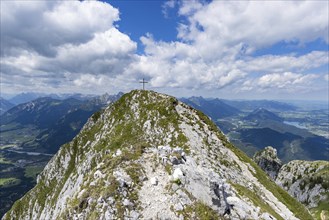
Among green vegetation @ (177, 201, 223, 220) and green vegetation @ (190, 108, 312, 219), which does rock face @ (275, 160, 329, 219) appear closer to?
green vegetation @ (190, 108, 312, 219)

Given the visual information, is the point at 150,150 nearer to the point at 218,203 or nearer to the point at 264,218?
the point at 218,203

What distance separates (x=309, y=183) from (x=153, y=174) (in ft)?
523

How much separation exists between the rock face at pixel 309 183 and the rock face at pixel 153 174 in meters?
68.7

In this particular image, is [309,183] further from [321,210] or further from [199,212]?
[199,212]

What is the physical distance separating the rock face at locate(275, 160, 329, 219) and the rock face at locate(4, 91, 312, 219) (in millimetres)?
68688

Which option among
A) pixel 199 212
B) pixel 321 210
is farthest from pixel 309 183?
pixel 199 212

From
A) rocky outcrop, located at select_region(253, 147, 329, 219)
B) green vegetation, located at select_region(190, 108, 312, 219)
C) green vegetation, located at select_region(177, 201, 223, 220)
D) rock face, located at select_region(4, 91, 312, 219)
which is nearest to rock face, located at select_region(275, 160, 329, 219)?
rocky outcrop, located at select_region(253, 147, 329, 219)

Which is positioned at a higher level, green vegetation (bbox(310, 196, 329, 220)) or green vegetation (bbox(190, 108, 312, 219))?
green vegetation (bbox(190, 108, 312, 219))

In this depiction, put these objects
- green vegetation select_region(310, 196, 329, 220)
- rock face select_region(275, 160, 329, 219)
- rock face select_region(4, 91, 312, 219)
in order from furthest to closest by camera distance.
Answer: rock face select_region(275, 160, 329, 219) → green vegetation select_region(310, 196, 329, 220) → rock face select_region(4, 91, 312, 219)

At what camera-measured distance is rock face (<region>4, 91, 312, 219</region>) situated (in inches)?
1336

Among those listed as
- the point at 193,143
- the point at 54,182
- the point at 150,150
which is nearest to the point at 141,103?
the point at 193,143

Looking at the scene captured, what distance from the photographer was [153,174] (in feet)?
126

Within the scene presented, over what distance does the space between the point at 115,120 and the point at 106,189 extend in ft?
325

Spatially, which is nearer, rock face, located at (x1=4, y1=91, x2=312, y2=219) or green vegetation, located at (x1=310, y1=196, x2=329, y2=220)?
rock face, located at (x1=4, y1=91, x2=312, y2=219)
